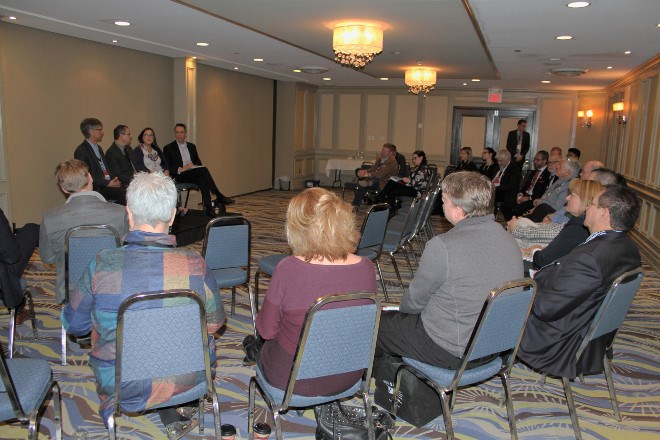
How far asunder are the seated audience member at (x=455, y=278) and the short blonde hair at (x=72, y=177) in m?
2.42

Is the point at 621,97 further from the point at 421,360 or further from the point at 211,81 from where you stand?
the point at 421,360

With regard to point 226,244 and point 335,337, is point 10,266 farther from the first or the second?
point 335,337

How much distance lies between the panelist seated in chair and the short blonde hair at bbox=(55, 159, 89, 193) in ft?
6.83

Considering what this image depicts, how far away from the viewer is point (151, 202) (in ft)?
7.23

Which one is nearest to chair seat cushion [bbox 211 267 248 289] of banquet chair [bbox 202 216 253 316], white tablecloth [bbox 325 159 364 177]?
banquet chair [bbox 202 216 253 316]

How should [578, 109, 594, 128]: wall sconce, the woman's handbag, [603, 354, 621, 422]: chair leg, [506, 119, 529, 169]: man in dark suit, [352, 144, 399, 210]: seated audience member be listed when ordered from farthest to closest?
[578, 109, 594, 128]: wall sconce → [506, 119, 529, 169]: man in dark suit → [352, 144, 399, 210]: seated audience member → [603, 354, 621, 422]: chair leg → the woman's handbag

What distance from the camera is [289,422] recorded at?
296cm

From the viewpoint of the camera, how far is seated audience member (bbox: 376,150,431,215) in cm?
979

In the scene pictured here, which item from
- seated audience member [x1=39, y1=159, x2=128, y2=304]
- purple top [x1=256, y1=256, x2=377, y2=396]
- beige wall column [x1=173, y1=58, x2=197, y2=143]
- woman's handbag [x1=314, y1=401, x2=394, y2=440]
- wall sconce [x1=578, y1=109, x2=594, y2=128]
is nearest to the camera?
purple top [x1=256, y1=256, x2=377, y2=396]

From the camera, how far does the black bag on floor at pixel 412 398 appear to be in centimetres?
293

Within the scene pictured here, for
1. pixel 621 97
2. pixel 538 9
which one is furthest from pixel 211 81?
pixel 621 97

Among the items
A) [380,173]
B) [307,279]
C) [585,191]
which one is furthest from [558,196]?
[307,279]

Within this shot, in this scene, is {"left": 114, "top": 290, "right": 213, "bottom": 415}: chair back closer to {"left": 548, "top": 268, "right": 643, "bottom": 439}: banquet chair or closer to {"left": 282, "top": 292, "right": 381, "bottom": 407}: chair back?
{"left": 282, "top": 292, "right": 381, "bottom": 407}: chair back

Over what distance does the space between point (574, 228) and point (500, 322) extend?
1.52 meters
